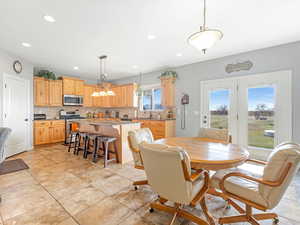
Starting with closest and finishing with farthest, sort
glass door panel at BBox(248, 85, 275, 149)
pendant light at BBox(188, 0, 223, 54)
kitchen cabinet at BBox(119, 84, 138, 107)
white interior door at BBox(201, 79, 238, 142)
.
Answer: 1. pendant light at BBox(188, 0, 223, 54)
2. glass door panel at BBox(248, 85, 275, 149)
3. white interior door at BBox(201, 79, 238, 142)
4. kitchen cabinet at BBox(119, 84, 138, 107)

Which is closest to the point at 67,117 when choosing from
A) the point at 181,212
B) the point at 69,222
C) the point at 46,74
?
the point at 46,74

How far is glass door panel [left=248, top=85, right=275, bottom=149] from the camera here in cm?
349

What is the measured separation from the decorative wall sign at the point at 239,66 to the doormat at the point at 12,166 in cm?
552

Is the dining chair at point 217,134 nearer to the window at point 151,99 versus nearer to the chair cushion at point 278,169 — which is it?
the chair cushion at point 278,169

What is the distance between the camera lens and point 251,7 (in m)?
2.14

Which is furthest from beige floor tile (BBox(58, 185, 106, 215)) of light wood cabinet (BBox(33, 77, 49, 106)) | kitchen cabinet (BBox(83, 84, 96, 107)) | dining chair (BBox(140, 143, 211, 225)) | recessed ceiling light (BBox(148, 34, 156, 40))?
kitchen cabinet (BBox(83, 84, 96, 107))

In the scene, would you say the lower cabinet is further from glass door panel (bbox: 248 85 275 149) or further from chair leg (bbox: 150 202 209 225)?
glass door panel (bbox: 248 85 275 149)

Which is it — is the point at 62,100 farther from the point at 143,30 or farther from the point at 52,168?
the point at 143,30

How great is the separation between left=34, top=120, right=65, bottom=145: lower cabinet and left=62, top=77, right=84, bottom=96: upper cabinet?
4.06ft

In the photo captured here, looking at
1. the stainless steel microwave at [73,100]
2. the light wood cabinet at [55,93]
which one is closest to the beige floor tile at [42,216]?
the light wood cabinet at [55,93]

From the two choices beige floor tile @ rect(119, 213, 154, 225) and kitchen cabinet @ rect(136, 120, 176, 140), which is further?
kitchen cabinet @ rect(136, 120, 176, 140)

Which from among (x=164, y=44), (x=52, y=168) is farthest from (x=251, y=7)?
(x=52, y=168)

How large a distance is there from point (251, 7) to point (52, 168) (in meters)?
4.67

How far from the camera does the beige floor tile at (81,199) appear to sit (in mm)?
1891
